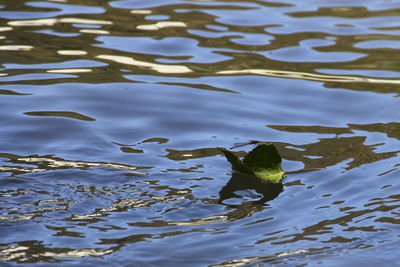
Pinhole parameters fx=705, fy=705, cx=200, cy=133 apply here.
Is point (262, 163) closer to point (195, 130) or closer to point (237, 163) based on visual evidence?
point (237, 163)

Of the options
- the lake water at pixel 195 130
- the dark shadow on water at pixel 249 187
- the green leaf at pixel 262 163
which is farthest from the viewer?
the green leaf at pixel 262 163

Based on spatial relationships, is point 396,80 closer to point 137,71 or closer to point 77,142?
point 137,71

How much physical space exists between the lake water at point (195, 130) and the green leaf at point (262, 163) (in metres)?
0.06

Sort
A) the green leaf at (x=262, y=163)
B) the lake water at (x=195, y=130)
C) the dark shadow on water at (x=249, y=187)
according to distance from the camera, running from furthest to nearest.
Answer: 1. the green leaf at (x=262, y=163)
2. the dark shadow on water at (x=249, y=187)
3. the lake water at (x=195, y=130)

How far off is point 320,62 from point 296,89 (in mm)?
661

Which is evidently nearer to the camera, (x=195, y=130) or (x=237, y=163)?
(x=237, y=163)

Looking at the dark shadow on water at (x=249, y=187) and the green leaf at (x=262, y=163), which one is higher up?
the green leaf at (x=262, y=163)

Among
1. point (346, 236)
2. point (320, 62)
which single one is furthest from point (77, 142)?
point (320, 62)

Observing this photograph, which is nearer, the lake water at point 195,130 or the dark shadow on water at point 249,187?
the lake water at point 195,130

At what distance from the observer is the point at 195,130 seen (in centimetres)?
409

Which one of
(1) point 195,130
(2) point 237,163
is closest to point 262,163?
(2) point 237,163

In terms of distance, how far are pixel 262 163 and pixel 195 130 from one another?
751 millimetres

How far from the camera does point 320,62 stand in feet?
17.6

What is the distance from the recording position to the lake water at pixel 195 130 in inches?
106
